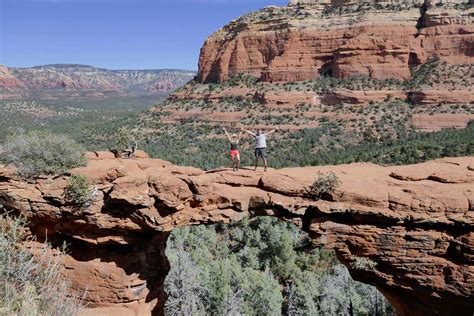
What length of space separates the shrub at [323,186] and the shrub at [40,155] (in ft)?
21.0

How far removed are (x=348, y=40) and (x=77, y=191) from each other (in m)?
64.9

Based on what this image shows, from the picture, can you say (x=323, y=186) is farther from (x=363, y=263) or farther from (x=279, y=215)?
(x=363, y=263)

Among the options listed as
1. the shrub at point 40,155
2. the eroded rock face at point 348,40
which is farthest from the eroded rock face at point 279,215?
the eroded rock face at point 348,40

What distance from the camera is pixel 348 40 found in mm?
66812

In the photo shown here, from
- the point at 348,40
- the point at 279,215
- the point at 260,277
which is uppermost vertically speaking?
the point at 348,40

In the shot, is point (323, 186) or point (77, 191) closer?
point (77, 191)

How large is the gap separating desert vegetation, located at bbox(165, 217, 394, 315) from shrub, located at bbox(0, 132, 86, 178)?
240 inches

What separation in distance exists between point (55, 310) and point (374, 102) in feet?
194

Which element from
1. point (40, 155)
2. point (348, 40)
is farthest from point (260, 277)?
point (348, 40)

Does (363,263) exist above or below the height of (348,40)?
below

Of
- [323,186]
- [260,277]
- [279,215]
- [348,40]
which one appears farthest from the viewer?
[348,40]

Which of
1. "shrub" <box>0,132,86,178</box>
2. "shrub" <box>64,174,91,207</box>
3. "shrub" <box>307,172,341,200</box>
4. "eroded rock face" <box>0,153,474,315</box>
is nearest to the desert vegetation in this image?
"eroded rock face" <box>0,153,474,315</box>

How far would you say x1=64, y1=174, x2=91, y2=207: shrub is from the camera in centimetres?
986

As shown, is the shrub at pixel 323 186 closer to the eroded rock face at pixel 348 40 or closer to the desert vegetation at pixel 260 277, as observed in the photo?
the desert vegetation at pixel 260 277
